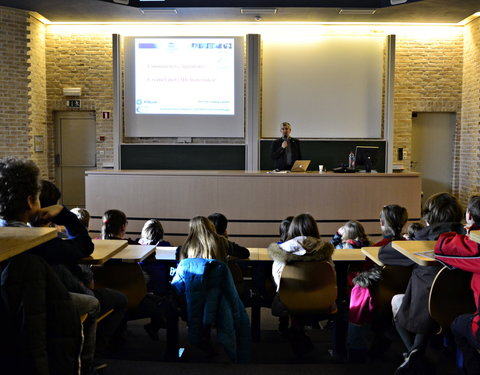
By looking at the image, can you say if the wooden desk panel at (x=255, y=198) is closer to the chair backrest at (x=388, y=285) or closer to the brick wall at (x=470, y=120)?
the brick wall at (x=470, y=120)

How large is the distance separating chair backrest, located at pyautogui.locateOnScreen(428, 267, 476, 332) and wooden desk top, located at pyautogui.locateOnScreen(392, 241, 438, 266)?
0.19 metres

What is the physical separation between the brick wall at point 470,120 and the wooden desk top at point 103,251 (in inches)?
310

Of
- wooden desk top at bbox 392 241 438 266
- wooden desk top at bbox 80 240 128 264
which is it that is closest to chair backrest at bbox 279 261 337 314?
wooden desk top at bbox 392 241 438 266

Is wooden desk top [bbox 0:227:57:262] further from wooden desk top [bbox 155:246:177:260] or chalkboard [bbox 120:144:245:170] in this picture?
chalkboard [bbox 120:144:245:170]

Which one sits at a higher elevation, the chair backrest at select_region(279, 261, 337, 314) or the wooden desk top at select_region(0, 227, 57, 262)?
the wooden desk top at select_region(0, 227, 57, 262)

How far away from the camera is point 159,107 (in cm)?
978

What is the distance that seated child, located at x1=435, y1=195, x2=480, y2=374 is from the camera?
2529mm

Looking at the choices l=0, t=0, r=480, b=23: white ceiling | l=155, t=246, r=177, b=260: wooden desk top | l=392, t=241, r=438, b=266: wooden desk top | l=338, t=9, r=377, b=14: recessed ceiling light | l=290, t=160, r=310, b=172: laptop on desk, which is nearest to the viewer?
l=392, t=241, r=438, b=266: wooden desk top

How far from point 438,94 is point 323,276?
7.85 meters

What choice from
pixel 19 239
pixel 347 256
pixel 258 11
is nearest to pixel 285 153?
pixel 258 11

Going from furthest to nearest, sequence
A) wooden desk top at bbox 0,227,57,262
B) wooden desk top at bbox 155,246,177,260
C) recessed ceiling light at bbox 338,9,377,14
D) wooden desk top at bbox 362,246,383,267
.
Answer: recessed ceiling light at bbox 338,9,377,14
wooden desk top at bbox 155,246,177,260
wooden desk top at bbox 362,246,383,267
wooden desk top at bbox 0,227,57,262

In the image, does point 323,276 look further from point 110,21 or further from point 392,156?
point 110,21

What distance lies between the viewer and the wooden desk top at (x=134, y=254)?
3.26 metres

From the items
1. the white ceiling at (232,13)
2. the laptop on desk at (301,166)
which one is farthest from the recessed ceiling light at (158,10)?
the laptop on desk at (301,166)
